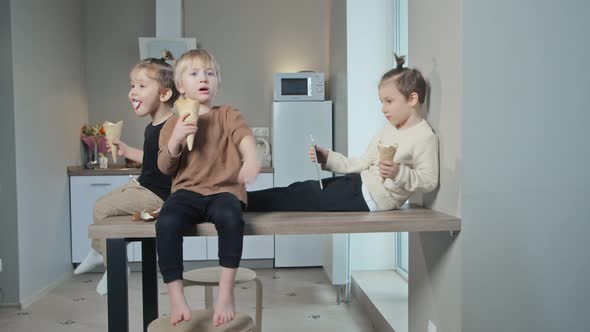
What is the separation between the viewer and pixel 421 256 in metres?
2.05

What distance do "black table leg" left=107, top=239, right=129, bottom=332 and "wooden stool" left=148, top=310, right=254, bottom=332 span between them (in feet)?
0.28

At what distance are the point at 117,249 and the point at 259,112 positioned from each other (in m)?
3.81

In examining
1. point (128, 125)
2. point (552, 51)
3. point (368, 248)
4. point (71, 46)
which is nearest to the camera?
point (552, 51)

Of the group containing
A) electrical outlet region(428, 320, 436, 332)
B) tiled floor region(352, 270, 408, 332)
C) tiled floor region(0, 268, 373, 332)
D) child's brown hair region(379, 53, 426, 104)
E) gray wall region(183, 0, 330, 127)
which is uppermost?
gray wall region(183, 0, 330, 127)

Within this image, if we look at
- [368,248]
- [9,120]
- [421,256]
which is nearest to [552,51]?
[421,256]

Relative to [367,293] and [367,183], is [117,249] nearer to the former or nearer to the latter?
[367,183]

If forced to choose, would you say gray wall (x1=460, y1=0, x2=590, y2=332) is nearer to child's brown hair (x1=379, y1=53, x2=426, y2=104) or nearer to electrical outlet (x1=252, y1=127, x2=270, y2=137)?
child's brown hair (x1=379, y1=53, x2=426, y2=104)

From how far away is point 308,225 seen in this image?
5.17 feet

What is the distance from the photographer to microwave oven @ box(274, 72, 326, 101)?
470 cm

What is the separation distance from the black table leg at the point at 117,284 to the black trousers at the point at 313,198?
0.50m

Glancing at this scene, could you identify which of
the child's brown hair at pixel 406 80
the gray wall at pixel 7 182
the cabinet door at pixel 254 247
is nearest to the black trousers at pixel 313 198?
the child's brown hair at pixel 406 80

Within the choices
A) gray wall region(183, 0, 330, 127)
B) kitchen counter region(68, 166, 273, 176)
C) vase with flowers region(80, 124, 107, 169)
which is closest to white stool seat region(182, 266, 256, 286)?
kitchen counter region(68, 166, 273, 176)

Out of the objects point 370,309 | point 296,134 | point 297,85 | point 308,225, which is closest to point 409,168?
point 308,225

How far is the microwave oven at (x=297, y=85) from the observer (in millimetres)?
4695
